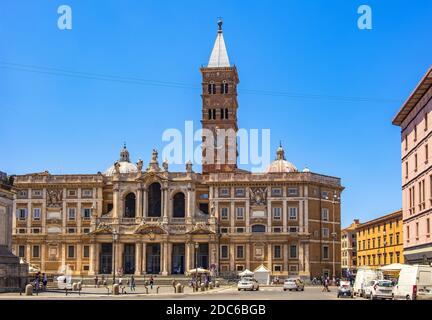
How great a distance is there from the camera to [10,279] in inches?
2105

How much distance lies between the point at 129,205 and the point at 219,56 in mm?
29042

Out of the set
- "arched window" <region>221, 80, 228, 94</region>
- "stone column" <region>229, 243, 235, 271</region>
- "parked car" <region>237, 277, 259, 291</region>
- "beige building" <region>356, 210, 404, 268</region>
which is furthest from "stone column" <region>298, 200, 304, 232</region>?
"parked car" <region>237, 277, 259, 291</region>

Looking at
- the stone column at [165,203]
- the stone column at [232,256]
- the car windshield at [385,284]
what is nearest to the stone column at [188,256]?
the stone column at [165,203]

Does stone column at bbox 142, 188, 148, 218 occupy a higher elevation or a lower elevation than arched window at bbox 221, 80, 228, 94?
lower

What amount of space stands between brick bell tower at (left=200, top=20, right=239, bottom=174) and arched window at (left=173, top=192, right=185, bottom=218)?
948 centimetres

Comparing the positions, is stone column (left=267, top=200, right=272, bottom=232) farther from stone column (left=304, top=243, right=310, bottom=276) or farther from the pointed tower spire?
the pointed tower spire

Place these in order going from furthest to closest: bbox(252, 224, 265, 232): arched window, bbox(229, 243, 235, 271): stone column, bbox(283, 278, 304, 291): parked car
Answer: bbox(252, 224, 265, 232): arched window → bbox(229, 243, 235, 271): stone column → bbox(283, 278, 304, 291): parked car

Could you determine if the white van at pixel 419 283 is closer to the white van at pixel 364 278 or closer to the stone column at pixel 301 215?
the white van at pixel 364 278

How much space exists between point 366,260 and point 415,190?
61869 millimetres

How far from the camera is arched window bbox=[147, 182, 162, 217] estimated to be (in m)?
107

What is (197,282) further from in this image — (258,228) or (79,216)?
(79,216)


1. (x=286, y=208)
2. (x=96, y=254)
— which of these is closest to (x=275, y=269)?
(x=286, y=208)
